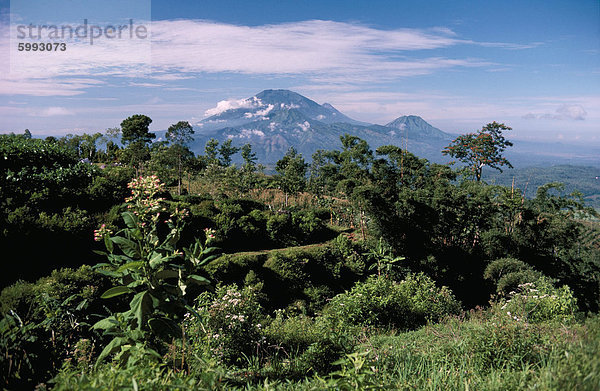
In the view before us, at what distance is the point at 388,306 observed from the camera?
731 cm

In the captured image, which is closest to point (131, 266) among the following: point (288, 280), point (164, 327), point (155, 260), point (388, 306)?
point (155, 260)

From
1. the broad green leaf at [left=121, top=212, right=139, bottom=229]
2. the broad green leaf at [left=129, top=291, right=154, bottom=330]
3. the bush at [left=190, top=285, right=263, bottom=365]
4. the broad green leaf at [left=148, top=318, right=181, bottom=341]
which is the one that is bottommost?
the bush at [left=190, top=285, right=263, bottom=365]

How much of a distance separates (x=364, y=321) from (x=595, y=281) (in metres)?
11.8

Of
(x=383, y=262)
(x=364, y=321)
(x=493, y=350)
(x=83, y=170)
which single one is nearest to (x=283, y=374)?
(x=493, y=350)

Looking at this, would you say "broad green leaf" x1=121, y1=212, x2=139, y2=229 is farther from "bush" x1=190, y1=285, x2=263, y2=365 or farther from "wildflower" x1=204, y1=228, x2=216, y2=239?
"bush" x1=190, y1=285, x2=263, y2=365

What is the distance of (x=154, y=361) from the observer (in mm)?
2346

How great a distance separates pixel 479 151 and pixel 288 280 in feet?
54.2

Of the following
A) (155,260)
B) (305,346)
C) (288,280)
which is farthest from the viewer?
(288,280)

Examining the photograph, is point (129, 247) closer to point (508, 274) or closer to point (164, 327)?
point (164, 327)

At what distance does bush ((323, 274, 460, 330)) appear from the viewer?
265 inches

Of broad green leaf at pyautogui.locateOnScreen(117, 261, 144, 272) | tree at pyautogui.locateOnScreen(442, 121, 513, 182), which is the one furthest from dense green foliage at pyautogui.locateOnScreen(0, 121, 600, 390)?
tree at pyautogui.locateOnScreen(442, 121, 513, 182)

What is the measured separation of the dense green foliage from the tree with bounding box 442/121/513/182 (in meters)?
6.73

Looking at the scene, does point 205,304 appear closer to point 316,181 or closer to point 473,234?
point 473,234

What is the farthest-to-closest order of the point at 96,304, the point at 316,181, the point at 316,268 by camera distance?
the point at 316,181 → the point at 316,268 → the point at 96,304
